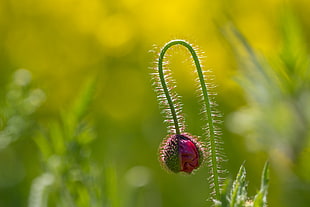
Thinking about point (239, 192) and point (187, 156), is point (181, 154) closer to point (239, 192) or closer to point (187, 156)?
point (187, 156)

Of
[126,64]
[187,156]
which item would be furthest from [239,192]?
[126,64]

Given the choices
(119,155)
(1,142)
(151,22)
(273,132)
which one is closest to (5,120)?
(1,142)

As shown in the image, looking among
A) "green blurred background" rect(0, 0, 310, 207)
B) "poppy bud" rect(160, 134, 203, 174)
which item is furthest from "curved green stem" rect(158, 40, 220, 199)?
"green blurred background" rect(0, 0, 310, 207)

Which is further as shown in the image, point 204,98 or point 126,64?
point 126,64

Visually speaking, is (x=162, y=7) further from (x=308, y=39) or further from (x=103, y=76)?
(x=308, y=39)

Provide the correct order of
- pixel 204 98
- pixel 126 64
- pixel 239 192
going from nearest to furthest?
pixel 239 192 → pixel 204 98 → pixel 126 64

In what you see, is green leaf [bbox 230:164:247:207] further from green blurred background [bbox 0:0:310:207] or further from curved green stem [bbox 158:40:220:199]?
green blurred background [bbox 0:0:310:207]
